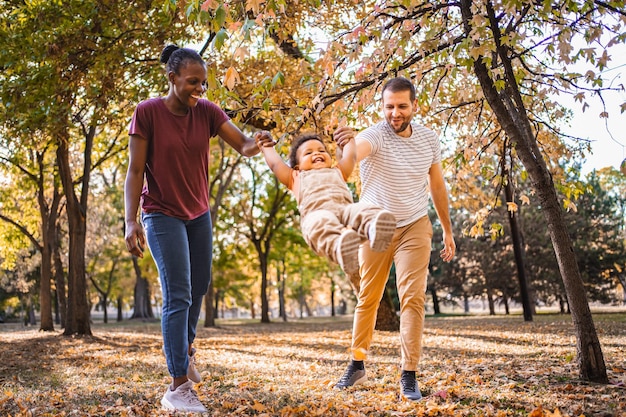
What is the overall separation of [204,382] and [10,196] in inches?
731

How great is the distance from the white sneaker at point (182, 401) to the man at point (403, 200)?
150cm

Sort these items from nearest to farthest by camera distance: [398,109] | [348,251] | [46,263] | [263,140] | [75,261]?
1. [348,251]
2. [263,140]
3. [398,109]
4. [75,261]
5. [46,263]

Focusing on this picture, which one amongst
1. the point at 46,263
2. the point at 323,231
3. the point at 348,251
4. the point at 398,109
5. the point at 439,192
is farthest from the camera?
the point at 46,263

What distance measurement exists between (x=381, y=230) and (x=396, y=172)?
1243mm

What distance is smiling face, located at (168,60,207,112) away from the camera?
3.65m

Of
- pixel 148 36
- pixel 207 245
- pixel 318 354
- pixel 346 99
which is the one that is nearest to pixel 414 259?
pixel 207 245

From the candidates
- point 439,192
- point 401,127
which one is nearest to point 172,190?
point 401,127

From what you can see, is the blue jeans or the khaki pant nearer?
the blue jeans

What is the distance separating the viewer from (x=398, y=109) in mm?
4098

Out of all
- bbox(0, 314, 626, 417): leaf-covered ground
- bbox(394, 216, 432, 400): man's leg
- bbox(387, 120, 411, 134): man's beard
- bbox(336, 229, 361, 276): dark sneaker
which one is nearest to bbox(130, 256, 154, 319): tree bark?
bbox(0, 314, 626, 417): leaf-covered ground

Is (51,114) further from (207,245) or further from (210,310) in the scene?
(210,310)

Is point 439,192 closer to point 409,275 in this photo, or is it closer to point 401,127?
point 401,127

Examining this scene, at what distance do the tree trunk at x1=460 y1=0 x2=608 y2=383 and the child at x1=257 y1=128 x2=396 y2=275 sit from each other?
74.8 inches

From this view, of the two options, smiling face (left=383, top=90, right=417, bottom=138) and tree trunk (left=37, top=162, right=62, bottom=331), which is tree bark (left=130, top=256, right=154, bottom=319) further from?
smiling face (left=383, top=90, right=417, bottom=138)
